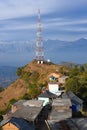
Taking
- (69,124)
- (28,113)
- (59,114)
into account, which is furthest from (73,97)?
(69,124)

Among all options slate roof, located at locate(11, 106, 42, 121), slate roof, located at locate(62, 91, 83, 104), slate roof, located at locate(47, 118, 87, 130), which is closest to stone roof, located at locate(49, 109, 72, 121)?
slate roof, located at locate(47, 118, 87, 130)

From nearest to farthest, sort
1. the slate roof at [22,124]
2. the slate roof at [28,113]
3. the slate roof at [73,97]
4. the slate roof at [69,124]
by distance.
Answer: the slate roof at [22,124]
the slate roof at [69,124]
the slate roof at [28,113]
the slate roof at [73,97]

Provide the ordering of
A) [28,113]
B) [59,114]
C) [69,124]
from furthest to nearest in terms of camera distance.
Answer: [59,114], [28,113], [69,124]

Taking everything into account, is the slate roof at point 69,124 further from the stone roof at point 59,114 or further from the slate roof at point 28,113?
the slate roof at point 28,113

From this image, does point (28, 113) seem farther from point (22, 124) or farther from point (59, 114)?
point (22, 124)

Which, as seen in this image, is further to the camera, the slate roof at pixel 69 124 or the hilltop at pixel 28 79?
the hilltop at pixel 28 79

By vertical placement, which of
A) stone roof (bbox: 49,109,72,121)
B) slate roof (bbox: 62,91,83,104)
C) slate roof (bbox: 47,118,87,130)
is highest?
slate roof (bbox: 62,91,83,104)

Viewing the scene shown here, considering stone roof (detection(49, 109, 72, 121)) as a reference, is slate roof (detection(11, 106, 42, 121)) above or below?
above

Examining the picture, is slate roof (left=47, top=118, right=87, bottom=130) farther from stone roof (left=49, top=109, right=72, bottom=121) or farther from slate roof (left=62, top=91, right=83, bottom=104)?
slate roof (left=62, top=91, right=83, bottom=104)

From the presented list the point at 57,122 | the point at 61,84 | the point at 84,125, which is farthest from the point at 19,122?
the point at 61,84

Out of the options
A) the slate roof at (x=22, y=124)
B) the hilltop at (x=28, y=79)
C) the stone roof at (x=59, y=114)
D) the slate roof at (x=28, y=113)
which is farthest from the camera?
the hilltop at (x=28, y=79)

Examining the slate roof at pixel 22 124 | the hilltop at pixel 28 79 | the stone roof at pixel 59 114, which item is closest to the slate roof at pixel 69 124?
the stone roof at pixel 59 114

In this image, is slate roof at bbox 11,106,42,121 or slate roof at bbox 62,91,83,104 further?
slate roof at bbox 62,91,83,104

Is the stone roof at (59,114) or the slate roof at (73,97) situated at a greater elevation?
the slate roof at (73,97)
